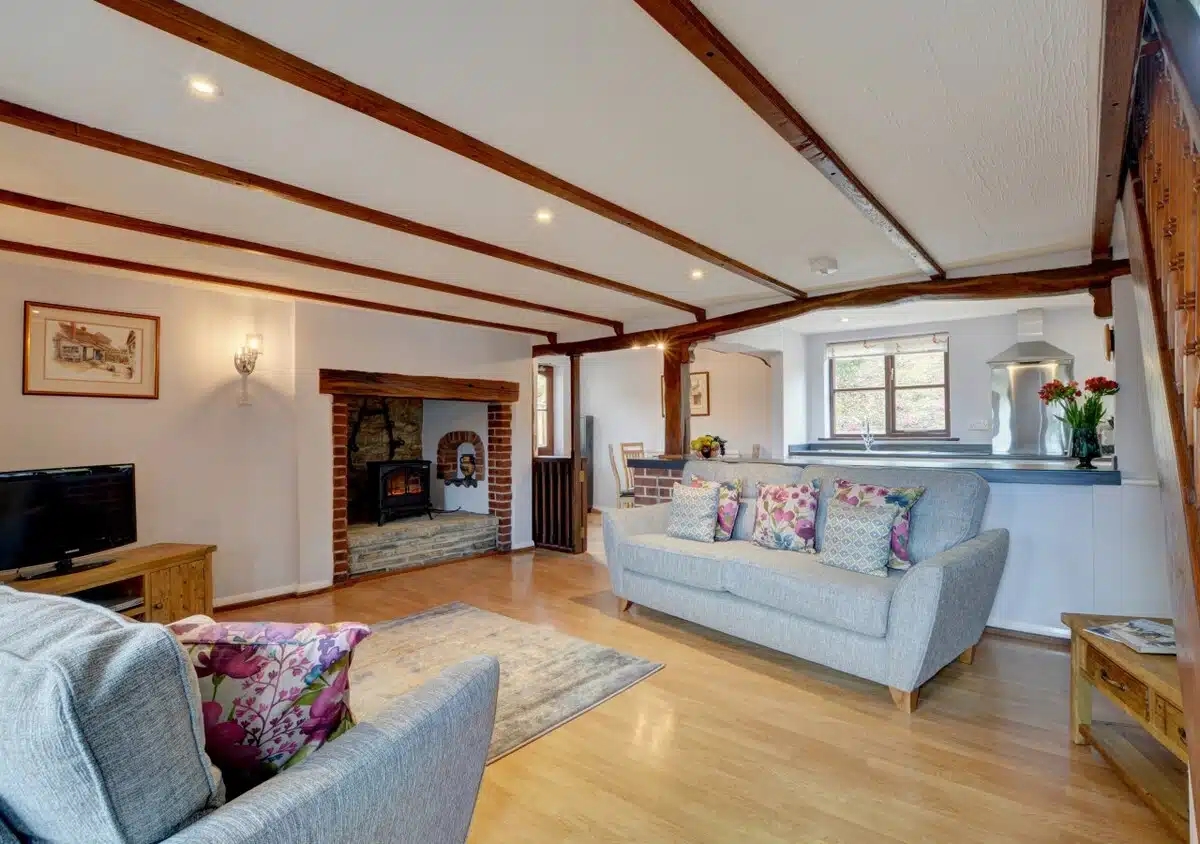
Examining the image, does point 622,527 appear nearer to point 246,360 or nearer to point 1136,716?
point 1136,716

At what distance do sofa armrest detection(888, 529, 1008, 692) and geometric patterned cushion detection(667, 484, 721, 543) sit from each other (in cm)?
133

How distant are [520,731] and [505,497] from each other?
142 inches

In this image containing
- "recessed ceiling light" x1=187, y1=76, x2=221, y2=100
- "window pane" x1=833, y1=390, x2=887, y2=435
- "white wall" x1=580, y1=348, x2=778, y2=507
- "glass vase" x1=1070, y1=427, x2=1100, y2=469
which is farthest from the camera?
"white wall" x1=580, y1=348, x2=778, y2=507

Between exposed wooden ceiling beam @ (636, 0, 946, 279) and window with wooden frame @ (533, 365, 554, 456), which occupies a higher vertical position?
exposed wooden ceiling beam @ (636, 0, 946, 279)

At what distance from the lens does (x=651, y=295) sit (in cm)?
461

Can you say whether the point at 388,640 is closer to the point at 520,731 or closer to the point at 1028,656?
the point at 520,731

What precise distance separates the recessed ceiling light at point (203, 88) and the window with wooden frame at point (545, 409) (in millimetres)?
7097

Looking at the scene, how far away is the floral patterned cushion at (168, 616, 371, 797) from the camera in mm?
1053

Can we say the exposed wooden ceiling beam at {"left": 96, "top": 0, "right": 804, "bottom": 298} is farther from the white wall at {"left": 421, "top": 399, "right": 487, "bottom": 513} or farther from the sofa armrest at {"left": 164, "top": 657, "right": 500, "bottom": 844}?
the white wall at {"left": 421, "top": 399, "right": 487, "bottom": 513}

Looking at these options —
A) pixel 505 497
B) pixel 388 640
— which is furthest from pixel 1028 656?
pixel 505 497

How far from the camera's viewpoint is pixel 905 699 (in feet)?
8.67

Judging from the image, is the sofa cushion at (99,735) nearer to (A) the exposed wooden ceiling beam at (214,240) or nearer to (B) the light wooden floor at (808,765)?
(B) the light wooden floor at (808,765)

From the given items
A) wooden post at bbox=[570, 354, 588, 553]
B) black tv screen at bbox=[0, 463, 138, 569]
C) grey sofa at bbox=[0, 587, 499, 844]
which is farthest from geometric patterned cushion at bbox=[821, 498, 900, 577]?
black tv screen at bbox=[0, 463, 138, 569]

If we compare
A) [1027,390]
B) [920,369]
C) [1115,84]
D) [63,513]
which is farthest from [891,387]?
[63,513]
